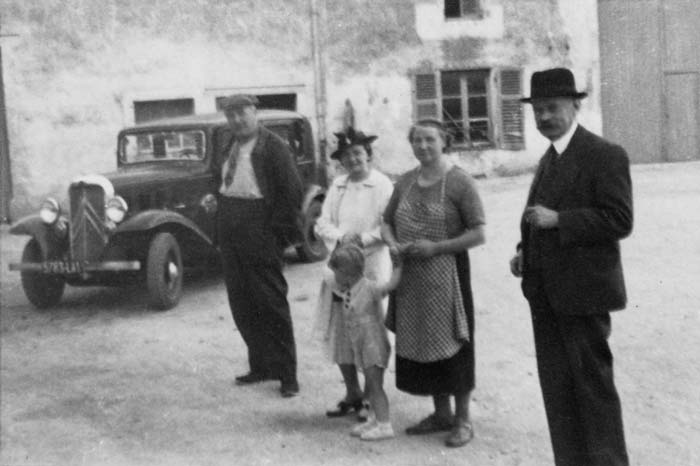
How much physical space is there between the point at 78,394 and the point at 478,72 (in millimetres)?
13844

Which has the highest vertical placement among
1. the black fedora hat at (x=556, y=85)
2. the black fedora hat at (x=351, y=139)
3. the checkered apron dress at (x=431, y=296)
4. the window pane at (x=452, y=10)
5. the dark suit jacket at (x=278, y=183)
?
the window pane at (x=452, y=10)

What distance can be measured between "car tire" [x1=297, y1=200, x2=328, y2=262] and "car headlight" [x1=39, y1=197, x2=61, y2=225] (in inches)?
109

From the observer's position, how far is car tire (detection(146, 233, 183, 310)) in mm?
9742

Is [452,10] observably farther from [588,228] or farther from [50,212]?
[588,228]

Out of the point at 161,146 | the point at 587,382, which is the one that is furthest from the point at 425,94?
the point at 587,382

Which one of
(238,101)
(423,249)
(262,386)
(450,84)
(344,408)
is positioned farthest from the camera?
(450,84)

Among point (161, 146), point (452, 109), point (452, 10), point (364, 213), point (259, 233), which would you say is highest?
point (452, 10)

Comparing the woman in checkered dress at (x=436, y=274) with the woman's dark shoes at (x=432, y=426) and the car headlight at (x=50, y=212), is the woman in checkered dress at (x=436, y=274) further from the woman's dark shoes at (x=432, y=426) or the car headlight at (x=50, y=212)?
the car headlight at (x=50, y=212)

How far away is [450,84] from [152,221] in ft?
35.0

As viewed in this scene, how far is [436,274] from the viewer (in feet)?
18.3

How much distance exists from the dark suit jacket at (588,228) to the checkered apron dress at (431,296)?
1.15m

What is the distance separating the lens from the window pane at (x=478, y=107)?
1967 cm

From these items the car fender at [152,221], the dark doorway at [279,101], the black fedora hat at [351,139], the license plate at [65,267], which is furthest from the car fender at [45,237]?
the dark doorway at [279,101]

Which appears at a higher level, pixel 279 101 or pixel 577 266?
pixel 279 101
